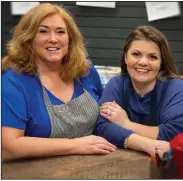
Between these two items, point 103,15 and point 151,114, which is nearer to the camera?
point 151,114

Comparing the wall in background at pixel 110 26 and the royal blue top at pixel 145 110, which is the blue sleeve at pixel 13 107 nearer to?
the royal blue top at pixel 145 110

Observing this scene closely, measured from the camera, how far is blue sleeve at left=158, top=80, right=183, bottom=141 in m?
1.38

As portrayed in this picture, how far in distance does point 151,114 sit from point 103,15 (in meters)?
1.03

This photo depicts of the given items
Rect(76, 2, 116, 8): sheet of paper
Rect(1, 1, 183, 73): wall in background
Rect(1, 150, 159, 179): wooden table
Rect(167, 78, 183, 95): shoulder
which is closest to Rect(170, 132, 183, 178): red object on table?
Rect(1, 150, 159, 179): wooden table

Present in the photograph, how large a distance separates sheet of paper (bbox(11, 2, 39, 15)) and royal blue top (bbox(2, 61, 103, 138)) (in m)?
0.89

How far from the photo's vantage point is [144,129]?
1.42 m

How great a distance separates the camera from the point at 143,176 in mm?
1205

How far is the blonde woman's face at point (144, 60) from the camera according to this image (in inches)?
57.0

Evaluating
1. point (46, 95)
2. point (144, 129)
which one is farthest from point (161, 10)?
point (46, 95)

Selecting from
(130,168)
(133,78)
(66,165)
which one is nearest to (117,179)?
(130,168)

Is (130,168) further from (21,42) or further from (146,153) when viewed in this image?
(21,42)

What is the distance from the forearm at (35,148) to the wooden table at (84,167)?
0.02 meters

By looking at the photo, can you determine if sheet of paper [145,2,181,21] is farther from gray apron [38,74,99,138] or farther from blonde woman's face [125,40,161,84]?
gray apron [38,74,99,138]

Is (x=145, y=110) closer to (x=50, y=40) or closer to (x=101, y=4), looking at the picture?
(x=50, y=40)
